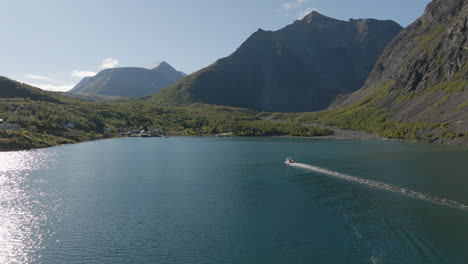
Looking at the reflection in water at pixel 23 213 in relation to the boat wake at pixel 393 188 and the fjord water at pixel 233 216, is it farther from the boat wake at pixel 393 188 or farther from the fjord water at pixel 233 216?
the boat wake at pixel 393 188

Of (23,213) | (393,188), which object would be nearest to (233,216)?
(23,213)

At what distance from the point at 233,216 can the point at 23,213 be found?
4153cm

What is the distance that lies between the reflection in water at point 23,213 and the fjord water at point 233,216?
22 centimetres

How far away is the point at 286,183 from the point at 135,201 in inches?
1595

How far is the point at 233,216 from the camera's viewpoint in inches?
2539

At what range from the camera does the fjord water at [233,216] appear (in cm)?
4800

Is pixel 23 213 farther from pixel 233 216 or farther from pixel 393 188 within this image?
pixel 393 188

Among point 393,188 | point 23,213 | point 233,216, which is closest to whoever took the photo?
point 233,216

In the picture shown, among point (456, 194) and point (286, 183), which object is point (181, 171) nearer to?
point (286, 183)

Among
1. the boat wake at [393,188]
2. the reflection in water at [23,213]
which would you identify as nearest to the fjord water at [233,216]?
the reflection in water at [23,213]

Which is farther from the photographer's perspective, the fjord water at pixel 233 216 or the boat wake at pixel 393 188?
the boat wake at pixel 393 188

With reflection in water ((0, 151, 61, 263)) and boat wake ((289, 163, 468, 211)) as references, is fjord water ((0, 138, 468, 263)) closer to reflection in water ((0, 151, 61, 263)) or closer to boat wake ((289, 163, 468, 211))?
reflection in water ((0, 151, 61, 263))

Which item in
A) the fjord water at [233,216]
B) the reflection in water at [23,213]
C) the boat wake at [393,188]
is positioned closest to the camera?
the fjord water at [233,216]

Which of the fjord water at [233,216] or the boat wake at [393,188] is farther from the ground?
the boat wake at [393,188]
